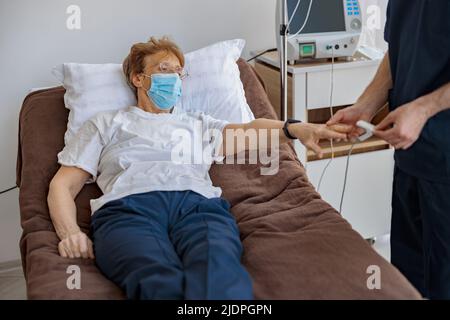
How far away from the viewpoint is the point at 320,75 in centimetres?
227

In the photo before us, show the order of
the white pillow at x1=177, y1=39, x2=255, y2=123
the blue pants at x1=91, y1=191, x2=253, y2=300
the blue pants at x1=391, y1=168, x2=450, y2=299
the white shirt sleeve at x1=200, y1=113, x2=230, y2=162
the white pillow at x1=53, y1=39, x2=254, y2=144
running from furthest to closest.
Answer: the white pillow at x1=177, y1=39, x2=255, y2=123, the white pillow at x1=53, y1=39, x2=254, y2=144, the white shirt sleeve at x1=200, y1=113, x2=230, y2=162, the blue pants at x1=391, y1=168, x2=450, y2=299, the blue pants at x1=91, y1=191, x2=253, y2=300

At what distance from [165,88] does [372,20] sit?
1.42 metres

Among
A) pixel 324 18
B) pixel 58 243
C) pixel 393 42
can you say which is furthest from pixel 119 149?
pixel 324 18

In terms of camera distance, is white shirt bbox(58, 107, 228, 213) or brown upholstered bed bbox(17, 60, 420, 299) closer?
brown upholstered bed bbox(17, 60, 420, 299)

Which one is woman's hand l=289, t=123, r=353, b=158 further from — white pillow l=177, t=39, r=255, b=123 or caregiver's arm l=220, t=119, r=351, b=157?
white pillow l=177, t=39, r=255, b=123

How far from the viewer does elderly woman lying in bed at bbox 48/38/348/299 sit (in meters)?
1.26

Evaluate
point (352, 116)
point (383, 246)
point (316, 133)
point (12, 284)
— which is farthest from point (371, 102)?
point (12, 284)

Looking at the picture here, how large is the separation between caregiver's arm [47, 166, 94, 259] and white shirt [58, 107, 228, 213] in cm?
4

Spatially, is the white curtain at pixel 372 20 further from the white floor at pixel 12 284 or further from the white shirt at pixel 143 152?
the white floor at pixel 12 284

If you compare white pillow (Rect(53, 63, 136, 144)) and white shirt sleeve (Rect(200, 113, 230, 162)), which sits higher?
white pillow (Rect(53, 63, 136, 144))

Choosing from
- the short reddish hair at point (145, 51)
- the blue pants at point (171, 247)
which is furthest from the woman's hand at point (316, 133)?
the short reddish hair at point (145, 51)

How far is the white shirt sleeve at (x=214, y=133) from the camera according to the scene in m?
1.84


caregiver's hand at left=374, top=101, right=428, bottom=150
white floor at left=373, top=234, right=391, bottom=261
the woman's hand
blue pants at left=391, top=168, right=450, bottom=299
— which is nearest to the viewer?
caregiver's hand at left=374, top=101, right=428, bottom=150

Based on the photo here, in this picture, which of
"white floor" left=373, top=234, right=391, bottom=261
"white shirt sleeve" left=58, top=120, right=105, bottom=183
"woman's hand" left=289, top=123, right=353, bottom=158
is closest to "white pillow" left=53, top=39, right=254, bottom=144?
"white shirt sleeve" left=58, top=120, right=105, bottom=183
